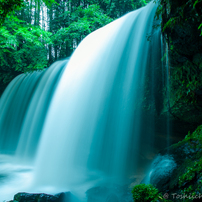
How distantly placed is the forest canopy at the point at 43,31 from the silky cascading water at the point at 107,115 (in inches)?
179

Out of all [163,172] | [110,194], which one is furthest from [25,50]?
[163,172]

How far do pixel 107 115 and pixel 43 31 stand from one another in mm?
8350

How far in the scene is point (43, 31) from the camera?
34.0 feet

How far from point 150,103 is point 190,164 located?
244 cm

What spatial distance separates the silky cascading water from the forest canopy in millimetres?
4549

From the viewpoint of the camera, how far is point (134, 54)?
533 cm

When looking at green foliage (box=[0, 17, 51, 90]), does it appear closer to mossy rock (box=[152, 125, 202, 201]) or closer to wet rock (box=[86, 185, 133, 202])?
wet rock (box=[86, 185, 133, 202])

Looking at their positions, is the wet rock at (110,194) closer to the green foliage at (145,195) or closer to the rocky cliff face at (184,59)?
the green foliage at (145,195)

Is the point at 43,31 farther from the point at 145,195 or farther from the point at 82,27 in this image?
the point at 145,195

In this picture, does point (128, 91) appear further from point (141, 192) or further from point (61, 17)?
point (61, 17)

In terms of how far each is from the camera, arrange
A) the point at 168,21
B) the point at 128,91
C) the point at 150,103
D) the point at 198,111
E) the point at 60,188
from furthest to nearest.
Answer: the point at 128,91
the point at 150,103
the point at 60,188
the point at 198,111
the point at 168,21

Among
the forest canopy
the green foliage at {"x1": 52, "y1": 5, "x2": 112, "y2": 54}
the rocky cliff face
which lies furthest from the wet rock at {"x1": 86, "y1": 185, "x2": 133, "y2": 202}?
the green foliage at {"x1": 52, "y1": 5, "x2": 112, "y2": 54}

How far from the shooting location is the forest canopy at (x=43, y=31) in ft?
31.7

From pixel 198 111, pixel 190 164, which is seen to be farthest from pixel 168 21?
pixel 190 164
